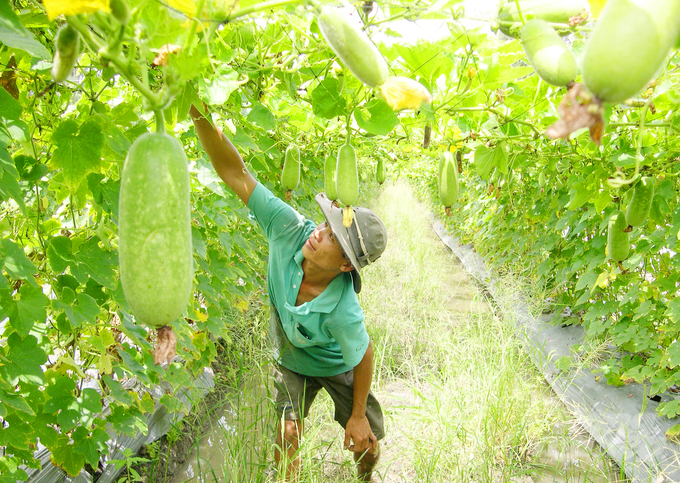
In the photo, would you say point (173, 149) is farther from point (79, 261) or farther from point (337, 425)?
point (337, 425)

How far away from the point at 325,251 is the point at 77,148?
1.29 meters

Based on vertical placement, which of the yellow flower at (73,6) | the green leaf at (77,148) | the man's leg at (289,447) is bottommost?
the man's leg at (289,447)

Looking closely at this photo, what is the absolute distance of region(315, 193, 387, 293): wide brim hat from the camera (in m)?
2.03

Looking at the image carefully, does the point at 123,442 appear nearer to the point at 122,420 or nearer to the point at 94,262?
the point at 122,420

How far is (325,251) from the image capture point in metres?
2.16

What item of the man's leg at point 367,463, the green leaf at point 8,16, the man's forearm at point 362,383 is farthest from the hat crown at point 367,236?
the green leaf at point 8,16

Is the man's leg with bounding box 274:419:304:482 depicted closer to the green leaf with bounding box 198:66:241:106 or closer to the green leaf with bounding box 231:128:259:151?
the green leaf with bounding box 231:128:259:151

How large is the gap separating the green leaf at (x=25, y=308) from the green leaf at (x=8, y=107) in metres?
0.44

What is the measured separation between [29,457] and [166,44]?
53.8 inches

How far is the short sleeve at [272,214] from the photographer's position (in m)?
2.28

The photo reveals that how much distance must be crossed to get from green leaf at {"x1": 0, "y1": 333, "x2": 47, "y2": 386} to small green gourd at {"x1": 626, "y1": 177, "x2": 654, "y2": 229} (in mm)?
1613

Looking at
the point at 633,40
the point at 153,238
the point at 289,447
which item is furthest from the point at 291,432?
the point at 633,40

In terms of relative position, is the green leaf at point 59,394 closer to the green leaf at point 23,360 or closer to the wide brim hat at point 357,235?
the green leaf at point 23,360

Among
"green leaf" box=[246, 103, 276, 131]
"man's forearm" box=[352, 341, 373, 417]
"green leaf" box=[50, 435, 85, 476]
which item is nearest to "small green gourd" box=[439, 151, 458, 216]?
"green leaf" box=[246, 103, 276, 131]
